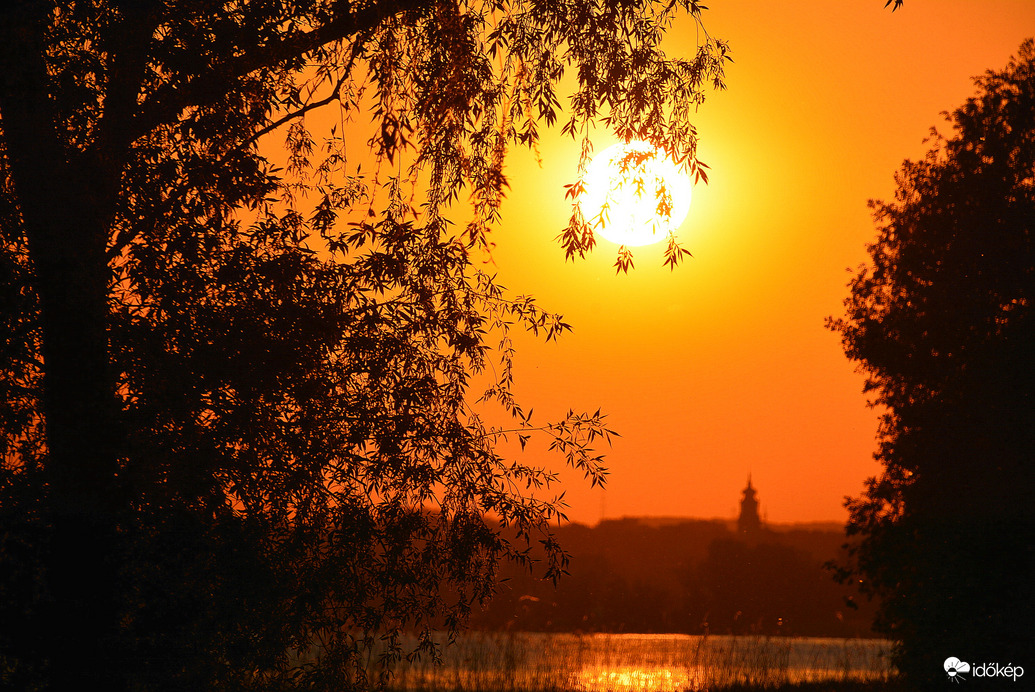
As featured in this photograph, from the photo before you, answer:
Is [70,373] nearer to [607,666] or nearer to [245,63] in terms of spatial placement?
[245,63]

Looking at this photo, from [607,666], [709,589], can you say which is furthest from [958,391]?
[709,589]

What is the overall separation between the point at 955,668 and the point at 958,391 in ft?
16.1

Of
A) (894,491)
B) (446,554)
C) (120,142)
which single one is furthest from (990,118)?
(120,142)

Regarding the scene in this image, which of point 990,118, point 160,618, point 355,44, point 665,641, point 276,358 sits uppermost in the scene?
point 990,118

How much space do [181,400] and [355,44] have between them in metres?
3.71

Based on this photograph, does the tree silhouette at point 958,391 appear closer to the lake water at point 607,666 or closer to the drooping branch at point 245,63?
the lake water at point 607,666

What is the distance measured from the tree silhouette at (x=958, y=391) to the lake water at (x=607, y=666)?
2.36m

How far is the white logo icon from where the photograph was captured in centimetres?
1404

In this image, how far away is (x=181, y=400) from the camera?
7148 mm

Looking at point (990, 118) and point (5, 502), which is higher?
point (990, 118)

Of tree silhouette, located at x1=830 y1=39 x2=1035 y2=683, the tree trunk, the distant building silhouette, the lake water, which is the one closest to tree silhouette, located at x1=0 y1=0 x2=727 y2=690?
the tree trunk

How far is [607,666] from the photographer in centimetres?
1870

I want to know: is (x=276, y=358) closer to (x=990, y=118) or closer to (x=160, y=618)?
(x=160, y=618)

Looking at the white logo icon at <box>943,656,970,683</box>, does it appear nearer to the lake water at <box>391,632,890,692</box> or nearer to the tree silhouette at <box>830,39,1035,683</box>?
the tree silhouette at <box>830,39,1035,683</box>
